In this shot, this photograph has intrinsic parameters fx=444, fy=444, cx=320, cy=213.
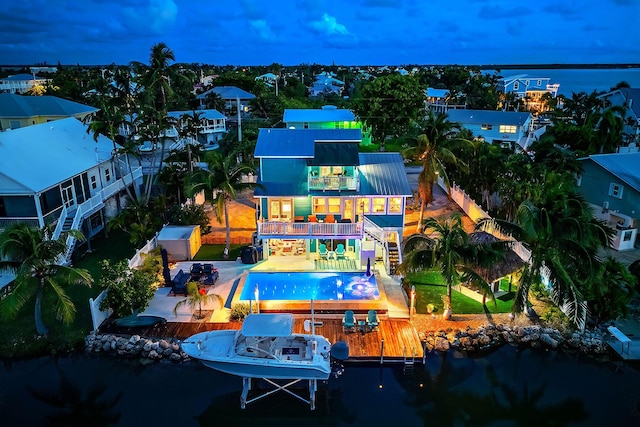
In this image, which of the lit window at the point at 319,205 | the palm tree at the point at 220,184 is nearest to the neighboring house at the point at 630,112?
the lit window at the point at 319,205

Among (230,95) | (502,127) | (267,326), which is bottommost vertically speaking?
(267,326)

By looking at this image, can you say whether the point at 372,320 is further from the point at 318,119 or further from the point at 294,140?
the point at 318,119

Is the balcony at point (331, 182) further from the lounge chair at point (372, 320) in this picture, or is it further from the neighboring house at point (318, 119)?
the neighboring house at point (318, 119)

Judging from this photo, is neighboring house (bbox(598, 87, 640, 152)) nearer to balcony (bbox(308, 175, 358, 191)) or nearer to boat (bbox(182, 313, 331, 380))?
balcony (bbox(308, 175, 358, 191))

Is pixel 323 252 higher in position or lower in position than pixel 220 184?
lower

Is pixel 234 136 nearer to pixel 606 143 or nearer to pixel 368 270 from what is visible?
pixel 368 270

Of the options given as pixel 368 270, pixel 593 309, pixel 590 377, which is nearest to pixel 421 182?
pixel 368 270

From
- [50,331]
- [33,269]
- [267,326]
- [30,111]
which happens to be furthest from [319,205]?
[30,111]
